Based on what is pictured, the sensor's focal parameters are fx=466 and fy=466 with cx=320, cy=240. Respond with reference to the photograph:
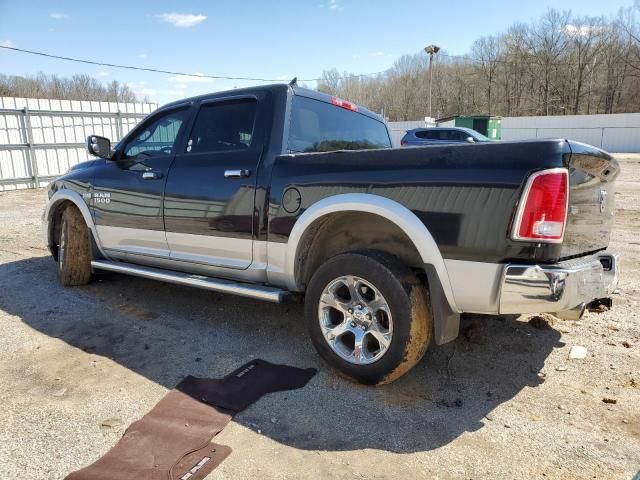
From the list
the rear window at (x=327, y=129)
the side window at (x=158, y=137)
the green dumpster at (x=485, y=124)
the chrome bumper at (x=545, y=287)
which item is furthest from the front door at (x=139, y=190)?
the green dumpster at (x=485, y=124)

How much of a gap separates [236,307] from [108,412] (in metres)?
1.85

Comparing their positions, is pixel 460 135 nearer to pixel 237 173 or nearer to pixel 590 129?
pixel 237 173

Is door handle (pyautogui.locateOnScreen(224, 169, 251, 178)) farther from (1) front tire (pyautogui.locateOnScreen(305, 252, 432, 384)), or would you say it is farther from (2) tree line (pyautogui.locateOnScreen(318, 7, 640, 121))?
(2) tree line (pyautogui.locateOnScreen(318, 7, 640, 121))

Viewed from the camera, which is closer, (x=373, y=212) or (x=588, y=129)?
(x=373, y=212)

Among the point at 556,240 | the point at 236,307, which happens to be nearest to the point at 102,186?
the point at 236,307

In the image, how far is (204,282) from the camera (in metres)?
3.69

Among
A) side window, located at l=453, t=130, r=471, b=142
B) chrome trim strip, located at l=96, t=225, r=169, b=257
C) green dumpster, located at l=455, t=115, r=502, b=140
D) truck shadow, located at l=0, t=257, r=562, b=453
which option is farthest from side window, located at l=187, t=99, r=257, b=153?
green dumpster, located at l=455, t=115, r=502, b=140

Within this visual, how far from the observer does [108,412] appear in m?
2.73

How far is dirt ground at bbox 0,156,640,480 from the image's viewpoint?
2.29 meters

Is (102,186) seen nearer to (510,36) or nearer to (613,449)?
(613,449)

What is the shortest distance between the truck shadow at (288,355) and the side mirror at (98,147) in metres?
1.46

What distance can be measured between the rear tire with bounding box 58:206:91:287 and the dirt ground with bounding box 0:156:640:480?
0.45 meters

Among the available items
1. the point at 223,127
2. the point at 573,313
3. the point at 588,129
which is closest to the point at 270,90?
the point at 223,127

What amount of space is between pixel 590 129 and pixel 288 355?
144ft
